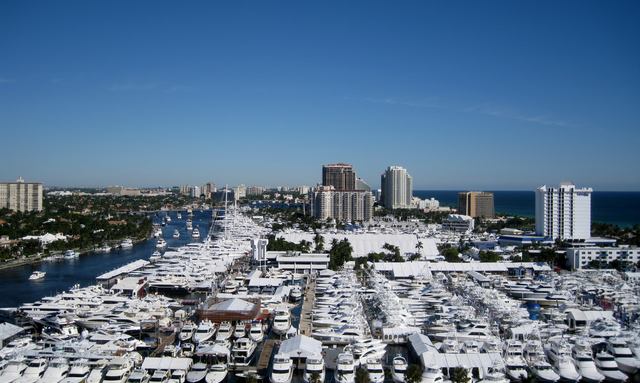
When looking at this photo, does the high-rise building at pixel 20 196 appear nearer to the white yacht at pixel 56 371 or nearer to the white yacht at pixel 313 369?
the white yacht at pixel 56 371

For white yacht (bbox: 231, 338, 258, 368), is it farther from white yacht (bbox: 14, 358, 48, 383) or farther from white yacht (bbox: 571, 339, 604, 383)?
white yacht (bbox: 571, 339, 604, 383)

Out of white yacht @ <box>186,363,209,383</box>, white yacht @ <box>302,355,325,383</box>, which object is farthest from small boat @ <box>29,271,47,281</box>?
white yacht @ <box>302,355,325,383</box>

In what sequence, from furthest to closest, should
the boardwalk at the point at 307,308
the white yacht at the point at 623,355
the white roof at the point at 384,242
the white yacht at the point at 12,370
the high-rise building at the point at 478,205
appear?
the high-rise building at the point at 478,205 < the white roof at the point at 384,242 < the boardwalk at the point at 307,308 < the white yacht at the point at 623,355 < the white yacht at the point at 12,370

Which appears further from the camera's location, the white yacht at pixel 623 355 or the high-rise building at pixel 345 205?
the high-rise building at pixel 345 205

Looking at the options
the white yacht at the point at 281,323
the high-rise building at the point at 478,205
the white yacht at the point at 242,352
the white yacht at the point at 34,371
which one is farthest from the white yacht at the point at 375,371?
the high-rise building at the point at 478,205

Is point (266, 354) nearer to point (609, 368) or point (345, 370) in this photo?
point (345, 370)

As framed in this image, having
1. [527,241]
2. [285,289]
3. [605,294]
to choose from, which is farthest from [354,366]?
[527,241]
